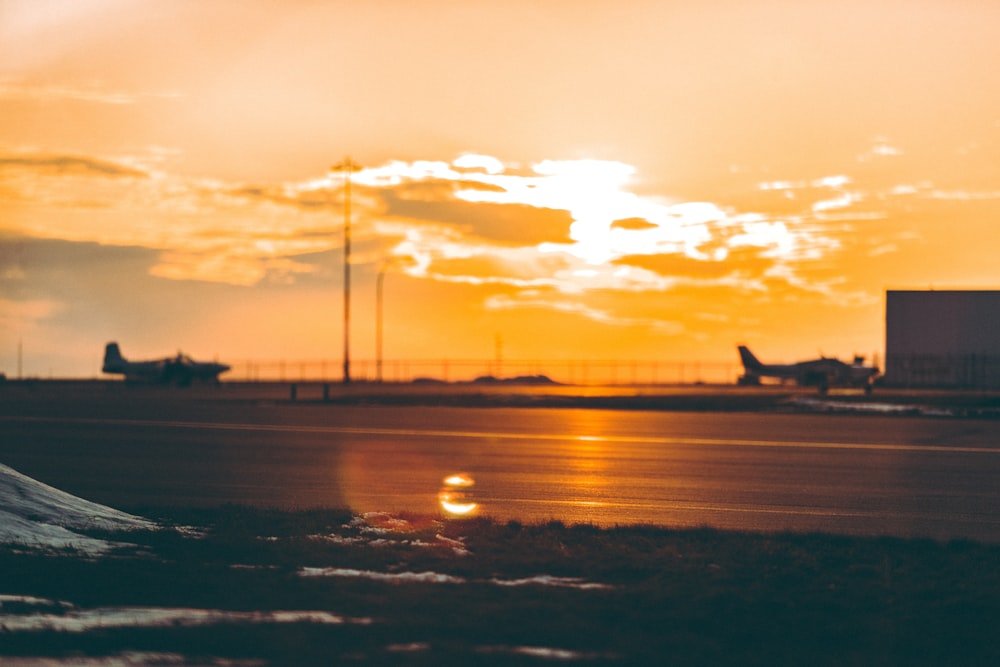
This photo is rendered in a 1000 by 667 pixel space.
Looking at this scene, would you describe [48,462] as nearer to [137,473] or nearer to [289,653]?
[137,473]

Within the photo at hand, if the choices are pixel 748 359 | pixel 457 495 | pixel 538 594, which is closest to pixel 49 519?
pixel 538 594

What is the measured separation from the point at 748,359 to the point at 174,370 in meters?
46.9

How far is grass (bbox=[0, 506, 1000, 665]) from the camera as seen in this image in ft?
19.6

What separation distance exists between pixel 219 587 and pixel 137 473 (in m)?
10.5

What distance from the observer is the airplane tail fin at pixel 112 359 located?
286ft

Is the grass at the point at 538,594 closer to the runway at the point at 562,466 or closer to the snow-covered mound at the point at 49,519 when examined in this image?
the snow-covered mound at the point at 49,519

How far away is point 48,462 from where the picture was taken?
62.6 ft

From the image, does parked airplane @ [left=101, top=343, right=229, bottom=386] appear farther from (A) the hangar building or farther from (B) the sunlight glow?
(B) the sunlight glow

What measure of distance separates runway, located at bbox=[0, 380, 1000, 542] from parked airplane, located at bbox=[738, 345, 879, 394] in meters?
42.7

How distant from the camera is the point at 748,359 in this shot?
86938mm

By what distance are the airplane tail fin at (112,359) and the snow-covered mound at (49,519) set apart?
80100 millimetres

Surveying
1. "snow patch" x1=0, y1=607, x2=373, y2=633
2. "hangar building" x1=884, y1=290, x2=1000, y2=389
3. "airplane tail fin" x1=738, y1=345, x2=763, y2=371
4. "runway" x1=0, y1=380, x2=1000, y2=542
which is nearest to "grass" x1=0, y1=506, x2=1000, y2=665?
"snow patch" x1=0, y1=607, x2=373, y2=633

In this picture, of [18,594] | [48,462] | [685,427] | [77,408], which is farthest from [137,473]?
[77,408]

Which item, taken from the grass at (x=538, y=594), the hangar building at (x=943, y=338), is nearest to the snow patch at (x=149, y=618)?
the grass at (x=538, y=594)
